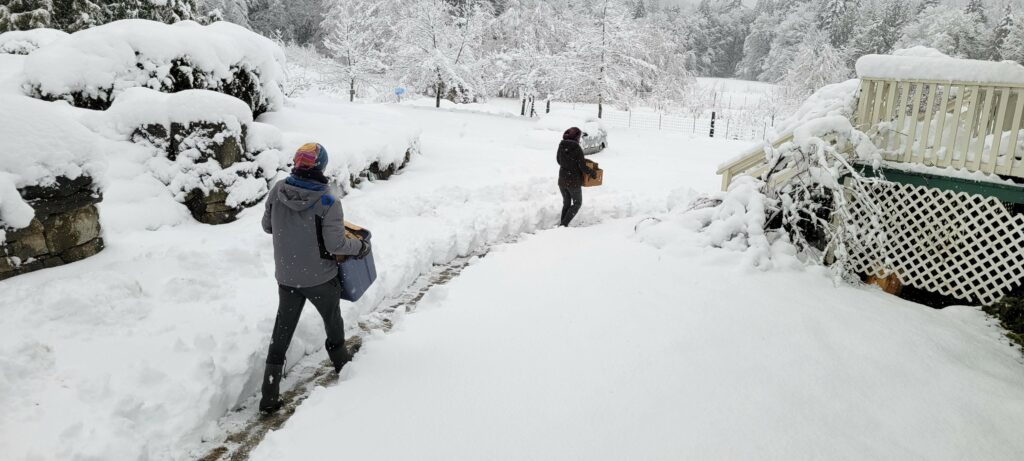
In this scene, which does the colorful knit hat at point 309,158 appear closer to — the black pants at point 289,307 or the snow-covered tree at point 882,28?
the black pants at point 289,307

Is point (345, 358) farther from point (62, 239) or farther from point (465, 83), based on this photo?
point (465, 83)

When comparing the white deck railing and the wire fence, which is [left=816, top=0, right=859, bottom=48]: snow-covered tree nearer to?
the wire fence

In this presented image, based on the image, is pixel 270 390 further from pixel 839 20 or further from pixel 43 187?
pixel 839 20

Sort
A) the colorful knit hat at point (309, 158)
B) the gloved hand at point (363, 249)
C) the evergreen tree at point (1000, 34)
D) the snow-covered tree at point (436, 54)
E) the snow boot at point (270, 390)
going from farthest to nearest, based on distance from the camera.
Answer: the evergreen tree at point (1000, 34), the snow-covered tree at point (436, 54), the gloved hand at point (363, 249), the snow boot at point (270, 390), the colorful knit hat at point (309, 158)

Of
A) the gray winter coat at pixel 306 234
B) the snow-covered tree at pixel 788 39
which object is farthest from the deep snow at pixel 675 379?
the snow-covered tree at pixel 788 39

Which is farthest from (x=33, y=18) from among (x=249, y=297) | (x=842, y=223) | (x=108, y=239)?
(x=842, y=223)

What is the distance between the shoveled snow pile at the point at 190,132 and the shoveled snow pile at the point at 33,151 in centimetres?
191

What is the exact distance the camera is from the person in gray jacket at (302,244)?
3566 mm

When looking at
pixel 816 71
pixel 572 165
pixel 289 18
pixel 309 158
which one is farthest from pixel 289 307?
Result: pixel 289 18

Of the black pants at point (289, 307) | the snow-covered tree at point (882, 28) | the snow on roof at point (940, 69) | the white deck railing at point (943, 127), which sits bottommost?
the black pants at point (289, 307)

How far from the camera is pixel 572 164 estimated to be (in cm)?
830

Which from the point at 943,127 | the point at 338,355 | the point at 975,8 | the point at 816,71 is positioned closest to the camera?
the point at 338,355

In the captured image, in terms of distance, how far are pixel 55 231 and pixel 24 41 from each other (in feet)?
29.4

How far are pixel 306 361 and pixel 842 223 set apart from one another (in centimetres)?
542
